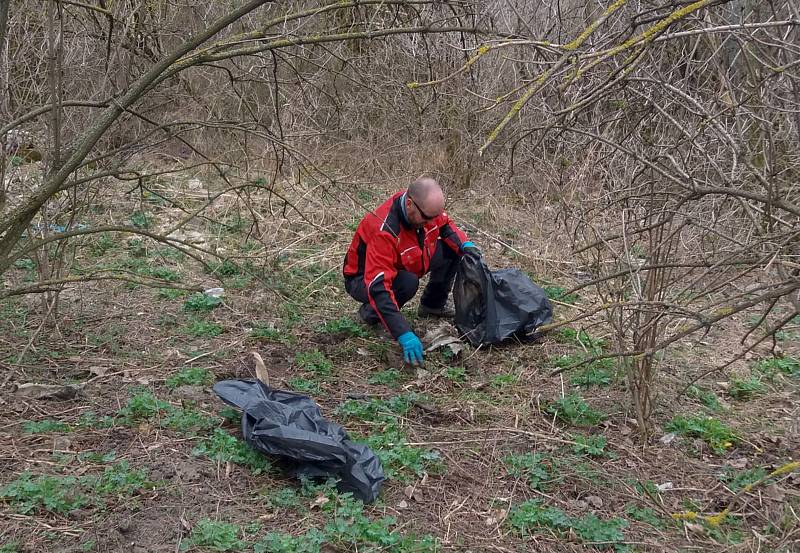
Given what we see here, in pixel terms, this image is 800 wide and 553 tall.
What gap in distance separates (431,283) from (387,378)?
111 centimetres

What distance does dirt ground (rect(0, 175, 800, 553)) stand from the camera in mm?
3109

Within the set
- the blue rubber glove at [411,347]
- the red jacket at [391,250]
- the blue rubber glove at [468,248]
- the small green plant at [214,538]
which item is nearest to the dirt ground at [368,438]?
the small green plant at [214,538]

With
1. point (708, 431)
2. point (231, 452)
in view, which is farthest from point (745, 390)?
point (231, 452)

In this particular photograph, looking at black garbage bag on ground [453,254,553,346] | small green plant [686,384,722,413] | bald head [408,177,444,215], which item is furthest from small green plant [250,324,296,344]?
small green plant [686,384,722,413]

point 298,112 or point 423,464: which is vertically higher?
point 298,112

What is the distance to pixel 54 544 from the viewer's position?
285 centimetres

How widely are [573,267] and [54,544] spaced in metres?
4.83

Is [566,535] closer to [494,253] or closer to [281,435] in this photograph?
[281,435]

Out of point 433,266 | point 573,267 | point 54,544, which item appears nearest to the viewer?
point 54,544

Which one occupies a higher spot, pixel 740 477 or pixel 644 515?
pixel 644 515

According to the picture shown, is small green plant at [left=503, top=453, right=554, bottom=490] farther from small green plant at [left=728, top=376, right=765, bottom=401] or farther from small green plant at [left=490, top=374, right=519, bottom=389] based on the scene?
small green plant at [left=728, top=376, right=765, bottom=401]


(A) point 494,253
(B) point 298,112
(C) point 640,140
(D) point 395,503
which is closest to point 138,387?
(D) point 395,503

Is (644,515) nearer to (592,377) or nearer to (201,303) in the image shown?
(592,377)

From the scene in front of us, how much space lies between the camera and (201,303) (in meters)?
5.42
